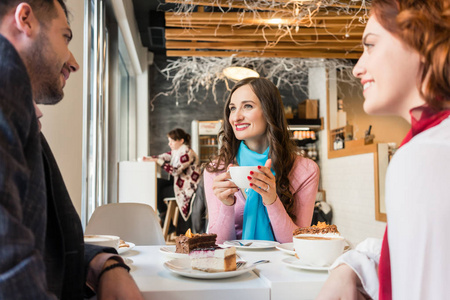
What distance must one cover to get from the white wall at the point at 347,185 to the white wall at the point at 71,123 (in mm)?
4213

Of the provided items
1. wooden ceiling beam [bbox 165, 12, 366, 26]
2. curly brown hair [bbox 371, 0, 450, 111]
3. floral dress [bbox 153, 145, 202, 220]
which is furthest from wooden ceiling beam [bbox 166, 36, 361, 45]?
curly brown hair [bbox 371, 0, 450, 111]

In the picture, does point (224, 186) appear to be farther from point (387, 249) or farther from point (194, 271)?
point (387, 249)

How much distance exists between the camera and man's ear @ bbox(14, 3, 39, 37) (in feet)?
2.81

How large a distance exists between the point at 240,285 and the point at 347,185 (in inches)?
254

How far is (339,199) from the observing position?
758cm

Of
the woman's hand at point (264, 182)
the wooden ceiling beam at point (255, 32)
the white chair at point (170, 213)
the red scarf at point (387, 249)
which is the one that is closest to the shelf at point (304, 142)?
the white chair at point (170, 213)

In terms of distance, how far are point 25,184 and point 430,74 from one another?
70 cm

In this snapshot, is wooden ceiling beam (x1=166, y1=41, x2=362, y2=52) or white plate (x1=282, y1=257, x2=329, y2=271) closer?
white plate (x1=282, y1=257, x2=329, y2=271)

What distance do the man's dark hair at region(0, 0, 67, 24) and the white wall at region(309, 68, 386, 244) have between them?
532 cm

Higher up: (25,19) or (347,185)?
(25,19)

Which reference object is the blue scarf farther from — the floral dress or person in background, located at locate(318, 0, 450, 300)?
the floral dress

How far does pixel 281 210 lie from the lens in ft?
6.49

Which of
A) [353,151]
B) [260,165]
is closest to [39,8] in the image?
[260,165]

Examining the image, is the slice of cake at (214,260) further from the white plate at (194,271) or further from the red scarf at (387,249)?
the red scarf at (387,249)
